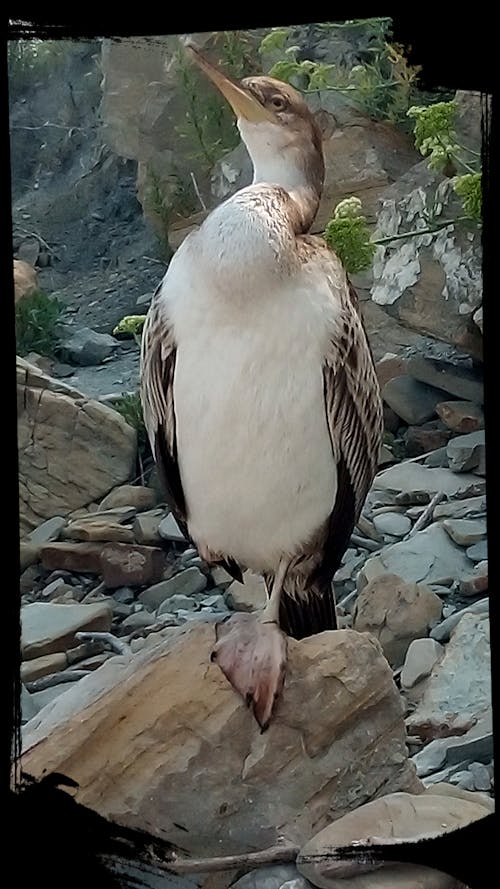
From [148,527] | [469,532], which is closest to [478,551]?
[469,532]

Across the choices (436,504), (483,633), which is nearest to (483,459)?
(436,504)

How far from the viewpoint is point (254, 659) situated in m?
1.23

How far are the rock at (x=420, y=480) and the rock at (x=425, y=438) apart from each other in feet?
0.05

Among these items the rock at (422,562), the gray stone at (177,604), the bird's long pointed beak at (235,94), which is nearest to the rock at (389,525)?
the rock at (422,562)

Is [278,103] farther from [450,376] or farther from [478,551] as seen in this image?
[478,551]

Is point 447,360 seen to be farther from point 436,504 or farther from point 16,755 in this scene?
point 16,755

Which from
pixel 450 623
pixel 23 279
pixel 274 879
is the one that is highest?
pixel 23 279

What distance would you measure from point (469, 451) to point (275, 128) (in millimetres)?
390

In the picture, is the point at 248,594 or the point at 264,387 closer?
the point at 264,387

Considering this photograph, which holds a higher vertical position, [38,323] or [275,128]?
[275,128]

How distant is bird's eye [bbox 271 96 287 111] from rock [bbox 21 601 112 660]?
21.0 inches

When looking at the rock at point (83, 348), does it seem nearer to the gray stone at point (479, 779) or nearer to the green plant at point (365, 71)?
the green plant at point (365, 71)

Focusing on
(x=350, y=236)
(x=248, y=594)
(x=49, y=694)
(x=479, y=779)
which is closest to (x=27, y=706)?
(x=49, y=694)

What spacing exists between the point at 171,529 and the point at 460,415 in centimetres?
33
